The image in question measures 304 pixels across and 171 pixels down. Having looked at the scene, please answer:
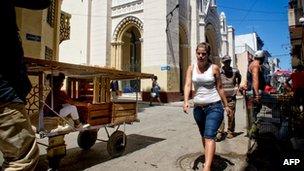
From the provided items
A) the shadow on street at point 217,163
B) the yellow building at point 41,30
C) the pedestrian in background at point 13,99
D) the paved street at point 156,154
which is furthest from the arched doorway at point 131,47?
the pedestrian in background at point 13,99

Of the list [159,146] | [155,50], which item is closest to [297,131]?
[159,146]

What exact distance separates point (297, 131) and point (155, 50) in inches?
644

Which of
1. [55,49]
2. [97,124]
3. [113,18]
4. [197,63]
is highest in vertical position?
[113,18]

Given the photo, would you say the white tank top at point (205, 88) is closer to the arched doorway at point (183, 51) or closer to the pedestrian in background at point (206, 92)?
the pedestrian in background at point (206, 92)

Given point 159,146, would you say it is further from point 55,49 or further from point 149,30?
point 149,30

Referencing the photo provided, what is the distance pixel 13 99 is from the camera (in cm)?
235

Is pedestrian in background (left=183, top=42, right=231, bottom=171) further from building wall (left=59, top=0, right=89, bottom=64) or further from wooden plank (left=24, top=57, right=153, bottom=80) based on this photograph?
building wall (left=59, top=0, right=89, bottom=64)

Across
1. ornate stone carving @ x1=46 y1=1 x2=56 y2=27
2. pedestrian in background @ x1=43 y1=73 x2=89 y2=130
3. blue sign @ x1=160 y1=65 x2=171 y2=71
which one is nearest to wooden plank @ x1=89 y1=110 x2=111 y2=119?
pedestrian in background @ x1=43 y1=73 x2=89 y2=130

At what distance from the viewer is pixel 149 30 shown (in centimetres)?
2262

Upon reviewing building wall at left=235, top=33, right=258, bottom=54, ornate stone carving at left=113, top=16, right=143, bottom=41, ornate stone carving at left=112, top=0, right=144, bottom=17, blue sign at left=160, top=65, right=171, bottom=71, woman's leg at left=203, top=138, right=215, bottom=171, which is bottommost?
woman's leg at left=203, top=138, right=215, bottom=171

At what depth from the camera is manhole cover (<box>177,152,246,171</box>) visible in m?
5.26

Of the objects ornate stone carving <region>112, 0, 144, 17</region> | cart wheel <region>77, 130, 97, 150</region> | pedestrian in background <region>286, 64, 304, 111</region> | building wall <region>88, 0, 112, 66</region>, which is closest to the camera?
cart wheel <region>77, 130, 97, 150</region>

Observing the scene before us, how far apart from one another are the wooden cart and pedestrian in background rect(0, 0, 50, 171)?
173 cm

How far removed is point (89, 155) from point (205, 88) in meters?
2.87
